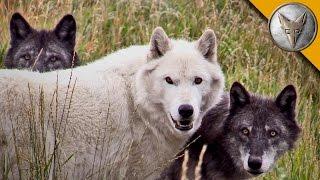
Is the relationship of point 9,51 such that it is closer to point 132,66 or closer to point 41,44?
point 41,44

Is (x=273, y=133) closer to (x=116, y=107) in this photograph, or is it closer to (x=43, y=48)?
(x=116, y=107)

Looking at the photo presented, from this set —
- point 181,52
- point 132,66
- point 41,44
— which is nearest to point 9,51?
point 41,44

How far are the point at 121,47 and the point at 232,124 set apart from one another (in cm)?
72

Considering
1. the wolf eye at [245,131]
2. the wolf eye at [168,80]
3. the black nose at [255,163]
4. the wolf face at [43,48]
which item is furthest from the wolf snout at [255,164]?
the wolf face at [43,48]

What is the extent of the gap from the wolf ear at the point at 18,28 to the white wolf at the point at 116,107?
1.05 feet

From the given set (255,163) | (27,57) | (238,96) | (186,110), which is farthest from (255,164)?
(27,57)

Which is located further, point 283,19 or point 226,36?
point 226,36

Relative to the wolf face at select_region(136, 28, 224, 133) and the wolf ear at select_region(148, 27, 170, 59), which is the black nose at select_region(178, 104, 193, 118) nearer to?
the wolf face at select_region(136, 28, 224, 133)

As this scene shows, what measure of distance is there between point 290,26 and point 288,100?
389 mm

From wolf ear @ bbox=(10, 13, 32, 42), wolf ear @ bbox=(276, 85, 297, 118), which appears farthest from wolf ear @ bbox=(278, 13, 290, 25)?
wolf ear @ bbox=(10, 13, 32, 42)

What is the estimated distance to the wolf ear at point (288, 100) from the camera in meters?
3.95

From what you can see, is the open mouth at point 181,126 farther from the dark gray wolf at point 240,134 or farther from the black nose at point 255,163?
the black nose at point 255,163

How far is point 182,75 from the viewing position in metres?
3.72

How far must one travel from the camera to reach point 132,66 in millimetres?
3885
